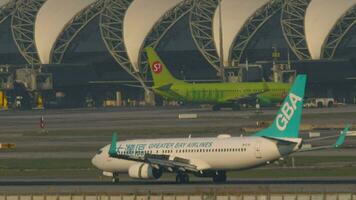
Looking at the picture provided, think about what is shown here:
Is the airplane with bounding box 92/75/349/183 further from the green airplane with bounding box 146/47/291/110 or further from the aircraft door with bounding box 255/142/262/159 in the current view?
the green airplane with bounding box 146/47/291/110

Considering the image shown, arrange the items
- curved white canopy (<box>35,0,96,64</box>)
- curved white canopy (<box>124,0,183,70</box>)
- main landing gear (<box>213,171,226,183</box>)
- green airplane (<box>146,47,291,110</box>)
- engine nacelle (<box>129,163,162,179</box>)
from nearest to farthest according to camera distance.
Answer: engine nacelle (<box>129,163,162,179</box>), main landing gear (<box>213,171,226,183</box>), green airplane (<box>146,47,291,110</box>), curved white canopy (<box>124,0,183,70</box>), curved white canopy (<box>35,0,96,64</box>)

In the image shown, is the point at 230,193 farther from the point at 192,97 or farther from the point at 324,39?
the point at 324,39

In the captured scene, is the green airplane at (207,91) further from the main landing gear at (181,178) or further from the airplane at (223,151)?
the main landing gear at (181,178)

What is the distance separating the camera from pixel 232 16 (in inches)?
7446

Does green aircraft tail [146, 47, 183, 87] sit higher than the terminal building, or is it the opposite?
the terminal building

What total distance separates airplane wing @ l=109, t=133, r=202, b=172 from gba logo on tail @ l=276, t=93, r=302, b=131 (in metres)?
5.61

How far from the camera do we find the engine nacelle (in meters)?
69.4

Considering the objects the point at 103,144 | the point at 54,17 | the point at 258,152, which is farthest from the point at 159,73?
the point at 258,152

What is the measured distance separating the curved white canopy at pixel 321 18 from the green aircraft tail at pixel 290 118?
367 ft

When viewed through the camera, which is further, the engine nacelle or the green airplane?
the green airplane

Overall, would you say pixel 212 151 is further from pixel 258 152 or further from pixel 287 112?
pixel 287 112

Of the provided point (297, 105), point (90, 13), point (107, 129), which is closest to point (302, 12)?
point (90, 13)

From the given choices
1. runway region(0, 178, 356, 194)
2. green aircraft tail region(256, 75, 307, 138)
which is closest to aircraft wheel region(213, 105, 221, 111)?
runway region(0, 178, 356, 194)

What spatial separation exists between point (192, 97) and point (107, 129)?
128 ft
